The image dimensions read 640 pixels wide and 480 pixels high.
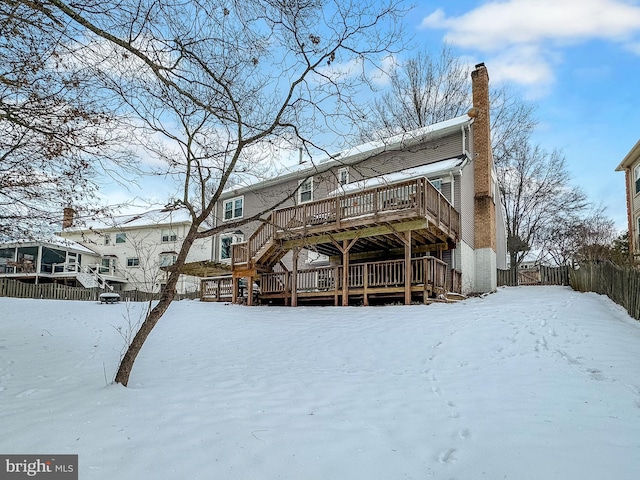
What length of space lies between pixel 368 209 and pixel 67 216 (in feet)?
30.8

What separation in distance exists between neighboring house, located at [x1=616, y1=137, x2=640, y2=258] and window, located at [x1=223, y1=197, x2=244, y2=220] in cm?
1918

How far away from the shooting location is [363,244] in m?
17.2

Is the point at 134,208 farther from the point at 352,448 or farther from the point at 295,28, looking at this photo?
the point at 352,448

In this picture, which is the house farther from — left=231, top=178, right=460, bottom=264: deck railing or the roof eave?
the roof eave

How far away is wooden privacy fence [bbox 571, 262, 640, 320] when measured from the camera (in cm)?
906

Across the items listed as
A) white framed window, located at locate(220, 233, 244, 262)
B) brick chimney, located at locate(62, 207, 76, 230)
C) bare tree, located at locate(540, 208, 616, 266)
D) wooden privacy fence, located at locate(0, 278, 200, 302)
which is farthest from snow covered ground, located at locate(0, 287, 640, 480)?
bare tree, located at locate(540, 208, 616, 266)

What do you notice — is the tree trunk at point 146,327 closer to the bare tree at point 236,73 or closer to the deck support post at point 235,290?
the bare tree at point 236,73

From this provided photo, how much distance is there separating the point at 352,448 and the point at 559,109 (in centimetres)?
1647

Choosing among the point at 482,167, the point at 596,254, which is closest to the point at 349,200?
the point at 482,167

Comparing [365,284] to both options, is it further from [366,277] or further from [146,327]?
[146,327]

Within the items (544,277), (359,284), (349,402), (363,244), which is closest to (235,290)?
(359,284)

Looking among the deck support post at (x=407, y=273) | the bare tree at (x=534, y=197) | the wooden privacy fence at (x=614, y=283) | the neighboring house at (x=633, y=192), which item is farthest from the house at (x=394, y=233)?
the bare tree at (x=534, y=197)

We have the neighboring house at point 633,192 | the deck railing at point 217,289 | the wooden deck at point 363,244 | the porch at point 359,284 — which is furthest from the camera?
the neighboring house at point 633,192

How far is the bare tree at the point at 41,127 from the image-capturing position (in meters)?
5.58
